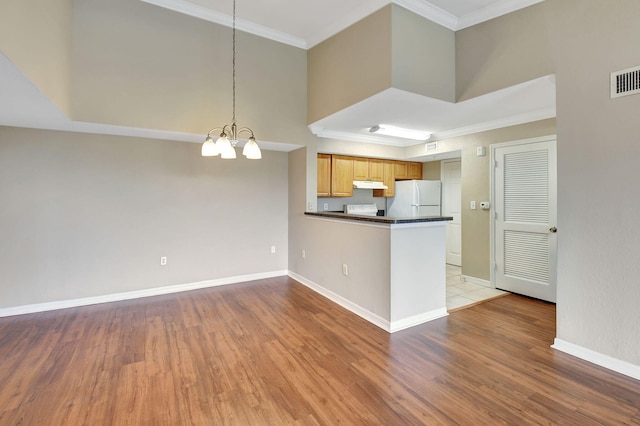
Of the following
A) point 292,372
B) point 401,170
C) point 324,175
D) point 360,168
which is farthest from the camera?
point 401,170

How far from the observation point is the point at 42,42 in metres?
2.11

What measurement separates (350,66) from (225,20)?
1767mm

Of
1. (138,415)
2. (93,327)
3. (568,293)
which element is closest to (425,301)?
(568,293)

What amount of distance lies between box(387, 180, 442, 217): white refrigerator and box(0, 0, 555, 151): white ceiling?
1.37 meters

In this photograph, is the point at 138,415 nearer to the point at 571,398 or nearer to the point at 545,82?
the point at 571,398

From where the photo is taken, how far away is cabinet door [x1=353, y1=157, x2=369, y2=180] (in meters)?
5.42

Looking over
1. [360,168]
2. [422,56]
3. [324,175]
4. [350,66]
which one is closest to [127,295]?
[324,175]

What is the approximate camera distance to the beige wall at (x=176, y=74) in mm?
3131

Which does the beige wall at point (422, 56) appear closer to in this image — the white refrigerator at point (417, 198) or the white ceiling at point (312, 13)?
the white ceiling at point (312, 13)

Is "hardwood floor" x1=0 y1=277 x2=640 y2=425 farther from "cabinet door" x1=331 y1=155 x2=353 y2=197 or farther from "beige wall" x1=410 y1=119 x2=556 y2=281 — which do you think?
"cabinet door" x1=331 y1=155 x2=353 y2=197

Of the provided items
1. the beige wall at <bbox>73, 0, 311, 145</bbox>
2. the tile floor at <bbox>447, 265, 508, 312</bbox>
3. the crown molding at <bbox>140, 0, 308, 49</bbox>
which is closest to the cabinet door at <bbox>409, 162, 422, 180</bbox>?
the tile floor at <bbox>447, 265, 508, 312</bbox>

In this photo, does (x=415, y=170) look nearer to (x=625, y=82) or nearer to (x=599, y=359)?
(x=625, y=82)

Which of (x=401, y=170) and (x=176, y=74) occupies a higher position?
(x=176, y=74)

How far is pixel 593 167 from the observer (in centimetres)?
229
